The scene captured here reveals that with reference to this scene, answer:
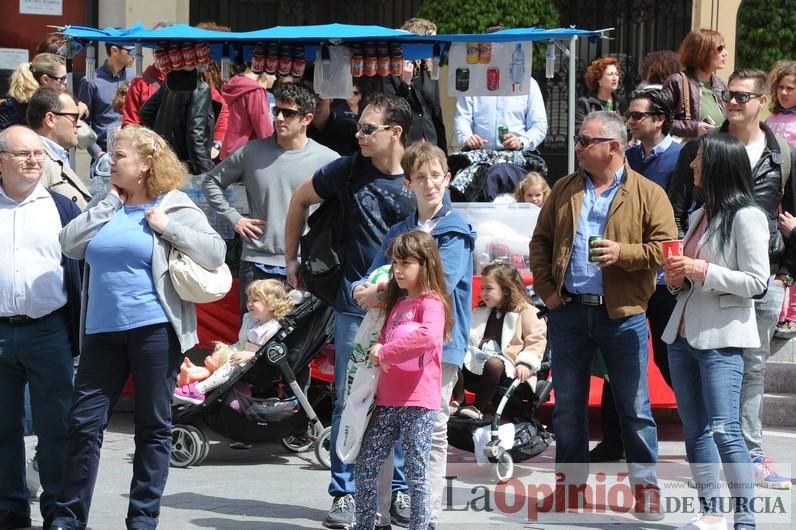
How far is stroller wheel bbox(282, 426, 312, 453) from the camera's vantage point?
8.26 metres

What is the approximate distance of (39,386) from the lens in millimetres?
6191

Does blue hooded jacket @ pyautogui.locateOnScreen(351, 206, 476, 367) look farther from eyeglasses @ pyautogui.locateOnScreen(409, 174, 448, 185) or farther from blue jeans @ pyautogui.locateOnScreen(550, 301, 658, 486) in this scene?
blue jeans @ pyautogui.locateOnScreen(550, 301, 658, 486)

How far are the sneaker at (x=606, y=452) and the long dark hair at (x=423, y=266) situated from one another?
7.88ft

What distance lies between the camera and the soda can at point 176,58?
32.3 feet

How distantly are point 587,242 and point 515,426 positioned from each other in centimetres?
163

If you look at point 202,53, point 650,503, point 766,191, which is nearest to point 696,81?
point 766,191

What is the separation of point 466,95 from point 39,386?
5.15 m

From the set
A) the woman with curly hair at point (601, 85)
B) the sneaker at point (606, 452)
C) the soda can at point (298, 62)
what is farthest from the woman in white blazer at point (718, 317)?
the woman with curly hair at point (601, 85)

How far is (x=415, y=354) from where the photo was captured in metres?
5.72

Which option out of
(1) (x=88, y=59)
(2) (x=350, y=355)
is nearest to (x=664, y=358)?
(2) (x=350, y=355)

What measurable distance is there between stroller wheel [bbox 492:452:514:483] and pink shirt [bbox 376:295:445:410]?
1.82 m

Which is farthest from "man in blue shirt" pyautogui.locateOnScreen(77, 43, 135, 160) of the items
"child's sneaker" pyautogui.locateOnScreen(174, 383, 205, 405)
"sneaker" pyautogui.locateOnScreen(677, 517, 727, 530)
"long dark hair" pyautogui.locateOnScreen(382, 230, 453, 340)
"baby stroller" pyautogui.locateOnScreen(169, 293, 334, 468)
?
"sneaker" pyautogui.locateOnScreen(677, 517, 727, 530)

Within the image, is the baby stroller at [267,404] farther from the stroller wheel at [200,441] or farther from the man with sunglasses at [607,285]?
the man with sunglasses at [607,285]

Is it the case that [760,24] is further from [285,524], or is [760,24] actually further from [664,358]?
[285,524]
